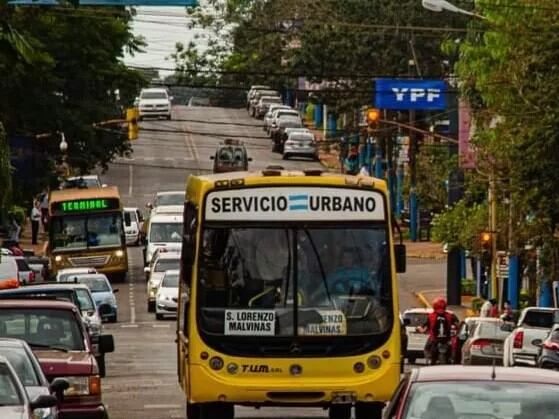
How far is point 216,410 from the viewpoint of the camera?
2269 cm

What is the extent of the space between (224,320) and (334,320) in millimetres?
1246

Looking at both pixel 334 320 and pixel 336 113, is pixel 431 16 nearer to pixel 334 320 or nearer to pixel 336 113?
pixel 336 113

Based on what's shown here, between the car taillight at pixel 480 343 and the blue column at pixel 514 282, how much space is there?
22.6 metres

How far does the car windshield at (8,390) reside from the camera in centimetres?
1644

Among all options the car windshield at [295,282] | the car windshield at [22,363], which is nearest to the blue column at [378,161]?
the car windshield at [295,282]

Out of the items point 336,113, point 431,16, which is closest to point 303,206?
point 431,16

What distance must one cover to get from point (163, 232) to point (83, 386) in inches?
1862

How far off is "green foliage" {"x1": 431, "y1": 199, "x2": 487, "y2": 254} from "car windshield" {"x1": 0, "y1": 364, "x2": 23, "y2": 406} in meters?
43.4

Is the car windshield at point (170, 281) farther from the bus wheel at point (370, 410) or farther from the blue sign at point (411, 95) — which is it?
the bus wheel at point (370, 410)

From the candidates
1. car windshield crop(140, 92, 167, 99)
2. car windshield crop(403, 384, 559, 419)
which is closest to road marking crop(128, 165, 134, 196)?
car windshield crop(140, 92, 167, 99)

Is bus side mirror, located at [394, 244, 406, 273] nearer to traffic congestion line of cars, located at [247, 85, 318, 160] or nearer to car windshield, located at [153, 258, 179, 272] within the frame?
car windshield, located at [153, 258, 179, 272]

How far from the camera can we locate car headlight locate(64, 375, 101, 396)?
68.6 ft

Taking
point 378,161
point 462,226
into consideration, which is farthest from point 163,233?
point 378,161

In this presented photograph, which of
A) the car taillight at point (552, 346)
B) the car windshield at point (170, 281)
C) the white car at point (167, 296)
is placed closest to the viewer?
the car taillight at point (552, 346)
